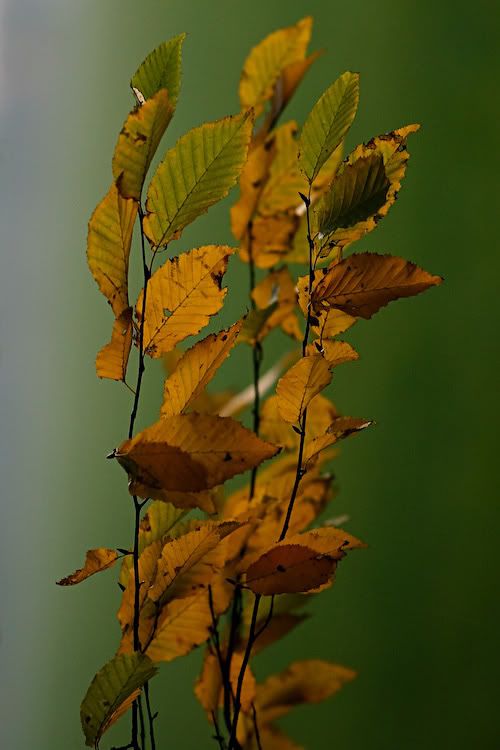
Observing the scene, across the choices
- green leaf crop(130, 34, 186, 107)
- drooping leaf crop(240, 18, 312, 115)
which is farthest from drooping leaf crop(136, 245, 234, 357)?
drooping leaf crop(240, 18, 312, 115)

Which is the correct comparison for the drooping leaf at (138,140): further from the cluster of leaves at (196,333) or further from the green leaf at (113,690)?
the green leaf at (113,690)

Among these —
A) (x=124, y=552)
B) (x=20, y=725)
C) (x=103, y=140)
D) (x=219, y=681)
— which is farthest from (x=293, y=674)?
(x=103, y=140)

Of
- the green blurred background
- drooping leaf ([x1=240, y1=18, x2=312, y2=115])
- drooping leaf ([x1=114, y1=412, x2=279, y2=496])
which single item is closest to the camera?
drooping leaf ([x1=114, y1=412, x2=279, y2=496])

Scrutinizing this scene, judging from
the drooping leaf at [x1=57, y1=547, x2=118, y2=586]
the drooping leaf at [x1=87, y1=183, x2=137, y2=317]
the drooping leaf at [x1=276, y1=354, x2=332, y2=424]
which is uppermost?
the drooping leaf at [x1=87, y1=183, x2=137, y2=317]

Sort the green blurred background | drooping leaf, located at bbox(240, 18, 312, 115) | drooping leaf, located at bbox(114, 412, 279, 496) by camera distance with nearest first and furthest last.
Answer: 1. drooping leaf, located at bbox(114, 412, 279, 496)
2. drooping leaf, located at bbox(240, 18, 312, 115)
3. the green blurred background

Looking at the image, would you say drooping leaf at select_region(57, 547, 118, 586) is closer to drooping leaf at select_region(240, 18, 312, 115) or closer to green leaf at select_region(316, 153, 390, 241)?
green leaf at select_region(316, 153, 390, 241)

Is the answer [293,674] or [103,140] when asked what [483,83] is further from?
[293,674]

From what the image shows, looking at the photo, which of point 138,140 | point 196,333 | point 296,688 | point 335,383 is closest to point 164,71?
point 138,140

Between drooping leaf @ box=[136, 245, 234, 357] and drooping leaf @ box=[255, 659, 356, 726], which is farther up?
drooping leaf @ box=[136, 245, 234, 357]
